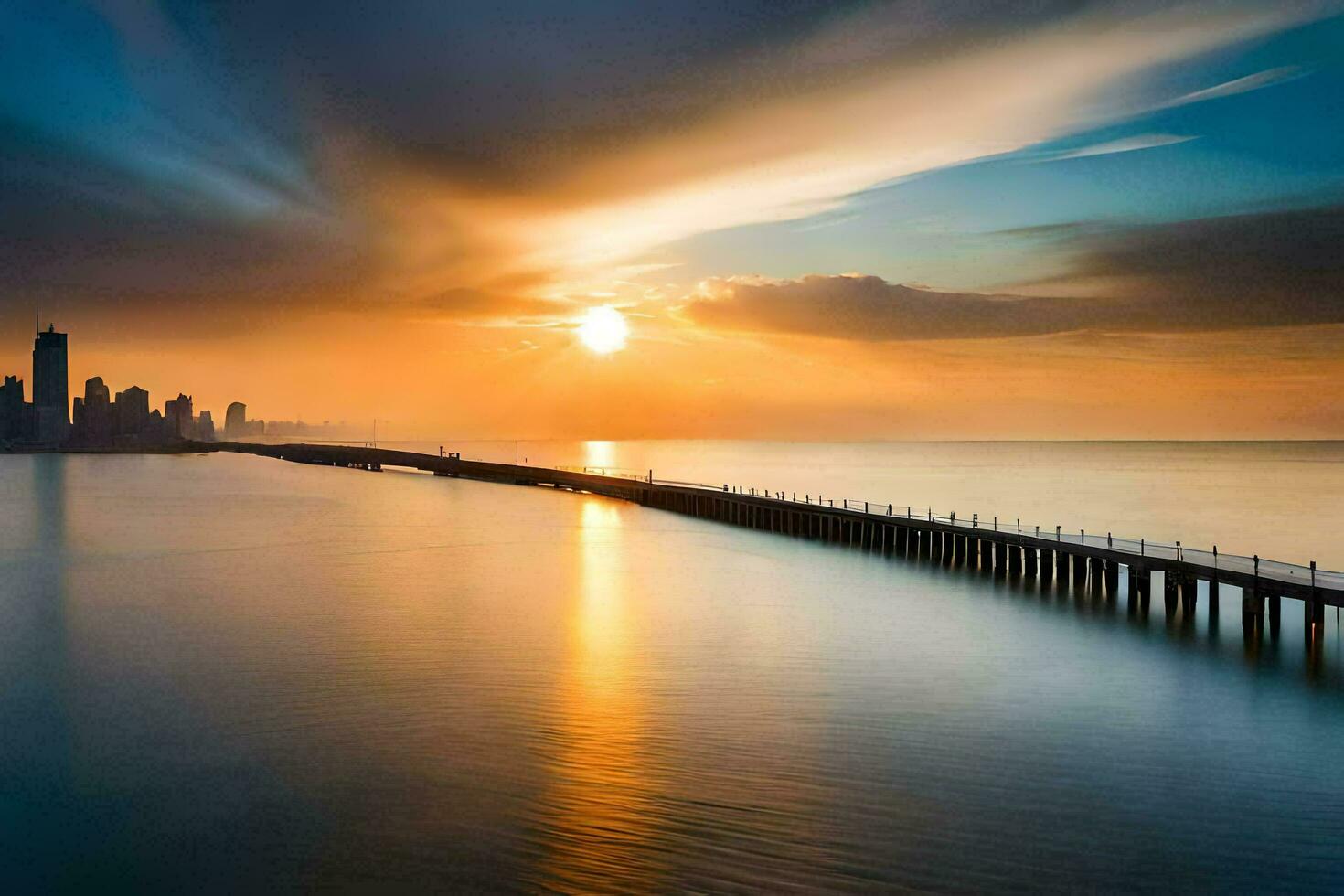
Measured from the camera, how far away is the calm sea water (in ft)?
48.8

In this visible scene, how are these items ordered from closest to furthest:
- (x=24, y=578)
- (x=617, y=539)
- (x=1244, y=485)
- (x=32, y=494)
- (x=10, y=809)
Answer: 1. (x=10, y=809)
2. (x=24, y=578)
3. (x=617, y=539)
4. (x=32, y=494)
5. (x=1244, y=485)

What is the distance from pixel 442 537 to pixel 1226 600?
149ft

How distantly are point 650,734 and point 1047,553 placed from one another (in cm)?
2684

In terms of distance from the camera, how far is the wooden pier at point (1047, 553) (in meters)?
29.6

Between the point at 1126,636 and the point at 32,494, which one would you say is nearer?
the point at 1126,636

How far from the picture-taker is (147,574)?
48.1m

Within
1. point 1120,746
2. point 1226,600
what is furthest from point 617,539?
point 1120,746

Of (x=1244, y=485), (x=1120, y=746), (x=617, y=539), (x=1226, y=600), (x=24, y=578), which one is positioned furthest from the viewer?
(x=1244, y=485)

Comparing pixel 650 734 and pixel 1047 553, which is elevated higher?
pixel 1047 553

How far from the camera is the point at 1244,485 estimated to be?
416 feet

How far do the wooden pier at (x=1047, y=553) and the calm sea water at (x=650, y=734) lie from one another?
1.44 meters

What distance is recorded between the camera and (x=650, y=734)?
69.3 feet

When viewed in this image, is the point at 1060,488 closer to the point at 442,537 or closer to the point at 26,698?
the point at 442,537

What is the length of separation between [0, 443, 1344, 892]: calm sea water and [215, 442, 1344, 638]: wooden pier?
1.44 metres
